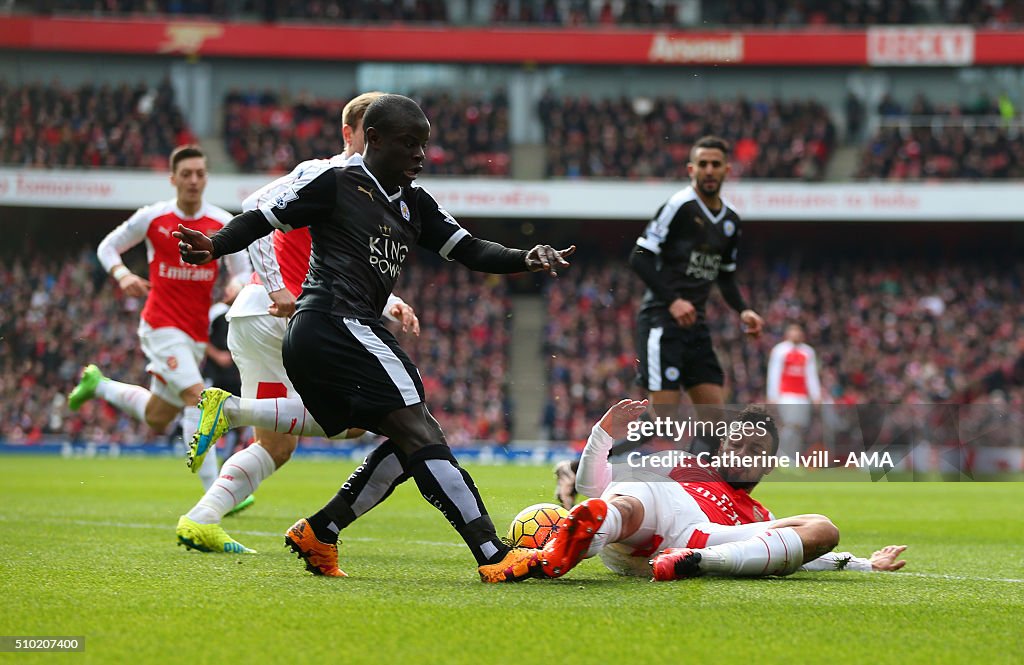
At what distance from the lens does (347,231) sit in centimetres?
513

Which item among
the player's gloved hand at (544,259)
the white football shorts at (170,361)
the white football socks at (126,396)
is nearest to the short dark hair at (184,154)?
the white football shorts at (170,361)

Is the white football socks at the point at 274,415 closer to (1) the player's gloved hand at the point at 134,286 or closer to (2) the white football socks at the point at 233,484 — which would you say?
(2) the white football socks at the point at 233,484

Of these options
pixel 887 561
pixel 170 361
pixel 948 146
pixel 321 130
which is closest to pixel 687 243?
pixel 887 561

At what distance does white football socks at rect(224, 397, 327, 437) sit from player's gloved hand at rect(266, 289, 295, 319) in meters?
0.44

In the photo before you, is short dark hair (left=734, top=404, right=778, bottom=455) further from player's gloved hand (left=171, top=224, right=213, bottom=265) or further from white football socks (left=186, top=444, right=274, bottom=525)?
white football socks (left=186, top=444, right=274, bottom=525)

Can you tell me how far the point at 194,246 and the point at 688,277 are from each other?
4.51 m

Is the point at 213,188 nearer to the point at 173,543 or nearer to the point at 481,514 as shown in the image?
the point at 173,543

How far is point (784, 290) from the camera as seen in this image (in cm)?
3066

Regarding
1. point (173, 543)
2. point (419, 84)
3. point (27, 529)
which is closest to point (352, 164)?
point (173, 543)

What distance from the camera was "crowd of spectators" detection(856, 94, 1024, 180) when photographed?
30906 mm

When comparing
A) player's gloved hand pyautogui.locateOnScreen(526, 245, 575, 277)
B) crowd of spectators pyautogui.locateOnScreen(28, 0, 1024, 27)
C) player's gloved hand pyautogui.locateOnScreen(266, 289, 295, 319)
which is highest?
crowd of spectators pyautogui.locateOnScreen(28, 0, 1024, 27)

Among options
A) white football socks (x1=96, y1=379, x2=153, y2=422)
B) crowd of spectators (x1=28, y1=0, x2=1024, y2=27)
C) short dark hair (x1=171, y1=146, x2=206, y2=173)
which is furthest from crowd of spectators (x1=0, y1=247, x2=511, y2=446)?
crowd of spectators (x1=28, y1=0, x2=1024, y2=27)

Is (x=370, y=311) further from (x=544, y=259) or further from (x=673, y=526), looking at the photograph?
(x=673, y=526)

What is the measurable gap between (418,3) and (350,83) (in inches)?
112
